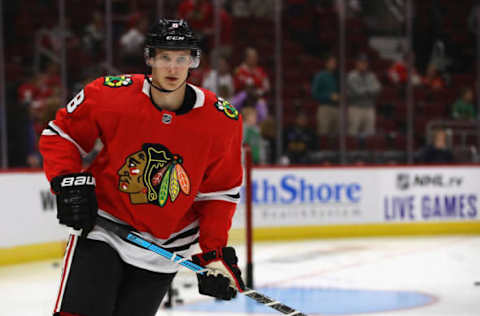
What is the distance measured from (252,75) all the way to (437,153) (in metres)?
2.03

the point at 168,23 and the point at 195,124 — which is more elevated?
the point at 168,23

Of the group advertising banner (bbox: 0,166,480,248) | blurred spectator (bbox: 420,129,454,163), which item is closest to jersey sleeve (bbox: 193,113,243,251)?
advertising banner (bbox: 0,166,480,248)

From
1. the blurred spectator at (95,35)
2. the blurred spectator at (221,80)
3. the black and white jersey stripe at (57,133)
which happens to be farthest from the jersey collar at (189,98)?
the blurred spectator at (95,35)

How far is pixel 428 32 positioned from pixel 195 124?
7.29m

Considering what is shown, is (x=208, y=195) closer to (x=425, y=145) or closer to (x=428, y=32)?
(x=425, y=145)

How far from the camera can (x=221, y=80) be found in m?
7.86

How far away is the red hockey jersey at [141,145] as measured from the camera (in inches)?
83.9

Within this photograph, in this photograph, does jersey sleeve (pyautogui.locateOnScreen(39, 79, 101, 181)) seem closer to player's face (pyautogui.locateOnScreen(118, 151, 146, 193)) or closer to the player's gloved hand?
player's face (pyautogui.locateOnScreen(118, 151, 146, 193))

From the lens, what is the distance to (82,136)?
215 centimetres

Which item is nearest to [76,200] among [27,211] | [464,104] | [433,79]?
[27,211]

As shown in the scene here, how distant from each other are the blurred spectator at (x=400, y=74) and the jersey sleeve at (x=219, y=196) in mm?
6651

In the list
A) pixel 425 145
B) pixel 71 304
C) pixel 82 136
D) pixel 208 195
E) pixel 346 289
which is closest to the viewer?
pixel 71 304

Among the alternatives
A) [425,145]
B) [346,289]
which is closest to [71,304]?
[346,289]

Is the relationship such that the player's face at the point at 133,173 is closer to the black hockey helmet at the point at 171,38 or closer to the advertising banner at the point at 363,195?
the black hockey helmet at the point at 171,38
